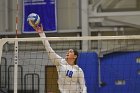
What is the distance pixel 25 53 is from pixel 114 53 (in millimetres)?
1704

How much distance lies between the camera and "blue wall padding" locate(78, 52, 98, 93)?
24.7 ft

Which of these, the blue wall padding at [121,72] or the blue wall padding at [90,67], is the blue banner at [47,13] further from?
the blue wall padding at [121,72]

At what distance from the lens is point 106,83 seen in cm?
762

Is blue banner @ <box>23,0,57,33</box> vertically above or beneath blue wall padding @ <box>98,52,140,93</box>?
above

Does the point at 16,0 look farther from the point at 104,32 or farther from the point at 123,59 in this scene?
the point at 123,59

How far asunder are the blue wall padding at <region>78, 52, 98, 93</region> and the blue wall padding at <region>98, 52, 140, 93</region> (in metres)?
0.13

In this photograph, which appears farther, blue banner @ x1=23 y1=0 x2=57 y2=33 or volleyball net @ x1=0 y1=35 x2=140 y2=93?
blue banner @ x1=23 y1=0 x2=57 y2=33

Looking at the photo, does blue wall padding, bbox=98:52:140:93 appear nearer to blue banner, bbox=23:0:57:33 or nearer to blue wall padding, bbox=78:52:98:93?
blue wall padding, bbox=78:52:98:93

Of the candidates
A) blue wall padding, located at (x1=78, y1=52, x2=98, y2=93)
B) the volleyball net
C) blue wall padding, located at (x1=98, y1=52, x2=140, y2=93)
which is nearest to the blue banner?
the volleyball net

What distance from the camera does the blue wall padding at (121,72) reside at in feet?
24.6

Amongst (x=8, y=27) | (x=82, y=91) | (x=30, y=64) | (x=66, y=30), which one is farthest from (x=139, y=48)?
(x=82, y=91)

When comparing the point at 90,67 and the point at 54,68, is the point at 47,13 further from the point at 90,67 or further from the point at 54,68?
the point at 90,67

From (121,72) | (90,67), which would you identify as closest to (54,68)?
(90,67)

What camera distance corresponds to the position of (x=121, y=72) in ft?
24.7
